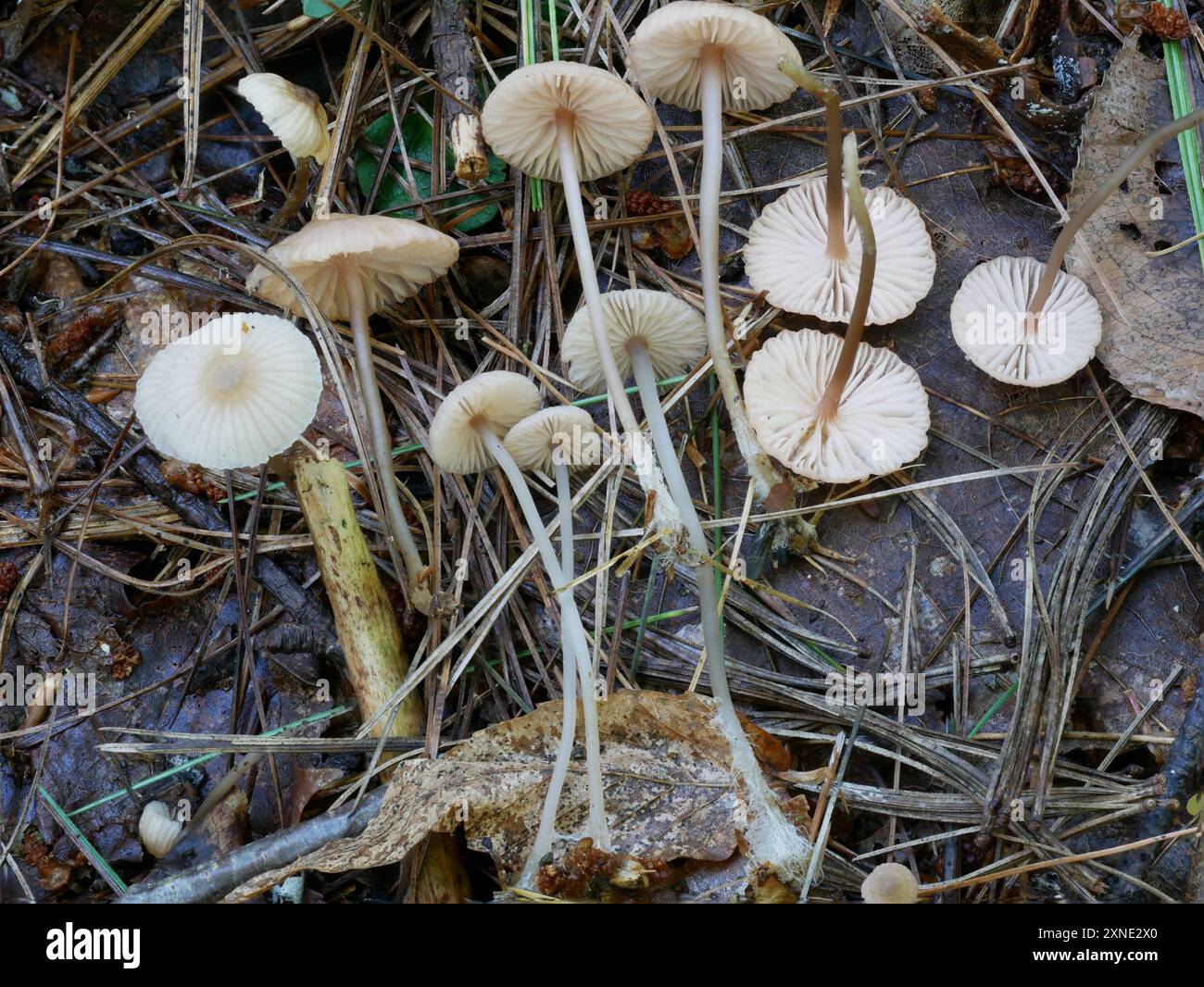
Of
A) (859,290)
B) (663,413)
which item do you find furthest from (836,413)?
(663,413)

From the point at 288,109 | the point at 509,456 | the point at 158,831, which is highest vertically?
the point at 288,109

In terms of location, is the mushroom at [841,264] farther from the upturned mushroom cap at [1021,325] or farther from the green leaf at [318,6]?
the green leaf at [318,6]

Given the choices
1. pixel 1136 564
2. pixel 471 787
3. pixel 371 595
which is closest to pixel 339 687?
pixel 371 595

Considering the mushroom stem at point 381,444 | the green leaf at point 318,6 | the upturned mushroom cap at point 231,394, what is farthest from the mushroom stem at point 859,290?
the green leaf at point 318,6

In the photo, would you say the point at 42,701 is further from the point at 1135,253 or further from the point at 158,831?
the point at 1135,253

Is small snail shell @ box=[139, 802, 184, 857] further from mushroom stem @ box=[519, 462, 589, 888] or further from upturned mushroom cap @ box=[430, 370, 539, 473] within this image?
upturned mushroom cap @ box=[430, 370, 539, 473]

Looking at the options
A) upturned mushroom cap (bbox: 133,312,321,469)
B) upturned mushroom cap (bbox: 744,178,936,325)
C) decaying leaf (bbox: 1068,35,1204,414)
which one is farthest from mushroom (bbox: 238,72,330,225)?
decaying leaf (bbox: 1068,35,1204,414)
